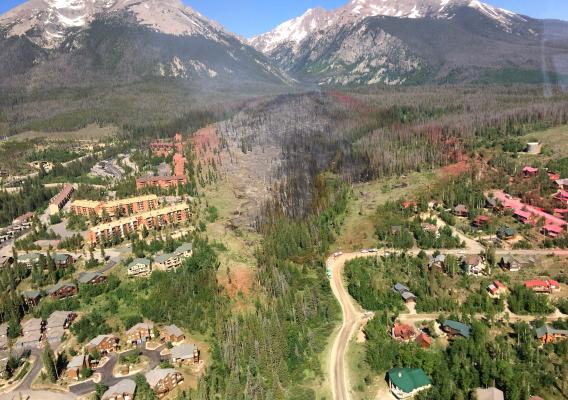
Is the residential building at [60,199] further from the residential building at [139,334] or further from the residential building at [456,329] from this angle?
Result: the residential building at [456,329]

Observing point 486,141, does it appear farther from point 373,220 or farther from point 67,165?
point 67,165

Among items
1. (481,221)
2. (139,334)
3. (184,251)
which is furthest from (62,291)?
(481,221)

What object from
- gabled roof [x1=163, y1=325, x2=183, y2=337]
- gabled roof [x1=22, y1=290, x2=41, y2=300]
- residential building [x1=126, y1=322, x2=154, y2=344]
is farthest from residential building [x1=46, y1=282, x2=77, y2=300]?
gabled roof [x1=163, y1=325, x2=183, y2=337]

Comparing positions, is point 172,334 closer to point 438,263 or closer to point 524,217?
point 438,263

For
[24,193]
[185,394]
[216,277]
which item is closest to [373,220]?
[216,277]

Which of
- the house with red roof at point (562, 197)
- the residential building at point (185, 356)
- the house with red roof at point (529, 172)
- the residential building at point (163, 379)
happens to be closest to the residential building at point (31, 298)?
the residential building at point (185, 356)

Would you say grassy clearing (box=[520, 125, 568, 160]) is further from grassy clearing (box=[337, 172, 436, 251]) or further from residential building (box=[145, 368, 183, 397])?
residential building (box=[145, 368, 183, 397])
